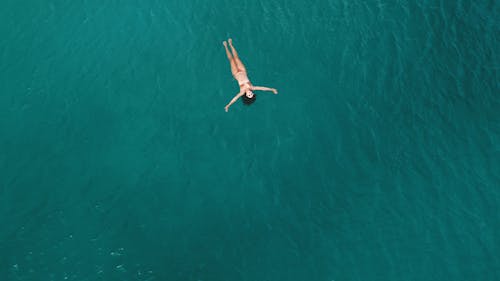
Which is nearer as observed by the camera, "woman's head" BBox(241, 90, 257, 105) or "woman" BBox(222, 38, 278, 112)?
"woman's head" BBox(241, 90, 257, 105)

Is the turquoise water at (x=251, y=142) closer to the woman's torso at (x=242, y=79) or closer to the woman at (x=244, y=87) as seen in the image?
the woman at (x=244, y=87)

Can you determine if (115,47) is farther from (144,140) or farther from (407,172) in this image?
(407,172)

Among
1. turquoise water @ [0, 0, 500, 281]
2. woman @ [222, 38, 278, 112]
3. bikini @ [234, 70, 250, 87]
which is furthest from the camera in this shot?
bikini @ [234, 70, 250, 87]

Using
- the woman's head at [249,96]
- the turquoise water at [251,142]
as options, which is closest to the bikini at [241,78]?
the woman's head at [249,96]

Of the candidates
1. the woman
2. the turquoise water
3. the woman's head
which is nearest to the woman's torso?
the woman

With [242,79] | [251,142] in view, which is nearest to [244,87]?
[242,79]

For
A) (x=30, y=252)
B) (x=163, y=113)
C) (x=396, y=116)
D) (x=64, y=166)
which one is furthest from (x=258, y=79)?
(x=30, y=252)

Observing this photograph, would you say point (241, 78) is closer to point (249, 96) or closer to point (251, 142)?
point (249, 96)

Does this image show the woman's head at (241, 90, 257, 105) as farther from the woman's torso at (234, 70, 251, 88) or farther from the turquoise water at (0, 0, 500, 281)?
the turquoise water at (0, 0, 500, 281)
